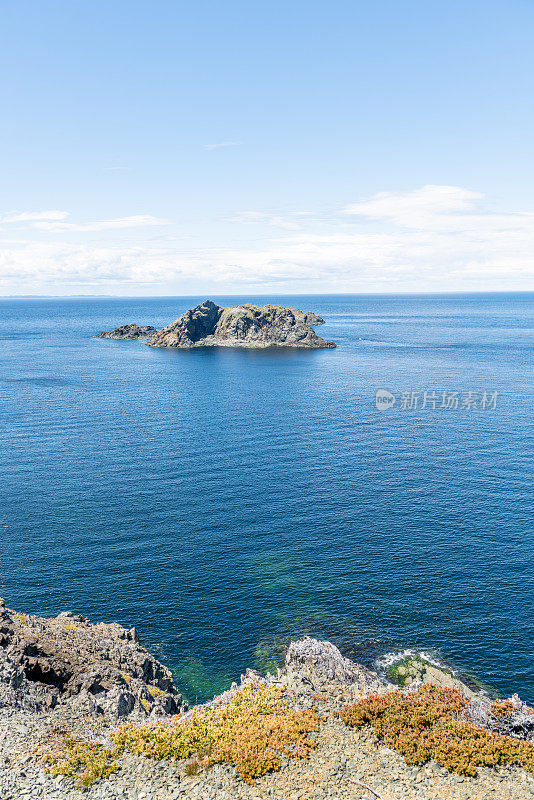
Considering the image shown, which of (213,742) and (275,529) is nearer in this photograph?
(213,742)

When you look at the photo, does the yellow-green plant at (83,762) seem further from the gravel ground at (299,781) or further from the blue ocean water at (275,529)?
the blue ocean water at (275,529)

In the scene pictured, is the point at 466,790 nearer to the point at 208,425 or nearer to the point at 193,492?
the point at 193,492

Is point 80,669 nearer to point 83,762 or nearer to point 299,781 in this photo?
point 83,762

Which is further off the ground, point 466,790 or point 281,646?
point 466,790

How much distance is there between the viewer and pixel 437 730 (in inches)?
1224

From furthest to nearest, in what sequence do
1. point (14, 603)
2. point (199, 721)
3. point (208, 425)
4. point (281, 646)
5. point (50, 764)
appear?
1. point (208, 425)
2. point (14, 603)
3. point (281, 646)
4. point (199, 721)
5. point (50, 764)

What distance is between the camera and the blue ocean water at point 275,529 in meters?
52.1

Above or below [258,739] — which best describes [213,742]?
below

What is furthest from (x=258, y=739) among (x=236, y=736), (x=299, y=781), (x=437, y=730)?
(x=437, y=730)

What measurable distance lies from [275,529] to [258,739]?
40.2 metres

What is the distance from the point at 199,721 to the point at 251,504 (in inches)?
1752

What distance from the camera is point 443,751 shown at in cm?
2947

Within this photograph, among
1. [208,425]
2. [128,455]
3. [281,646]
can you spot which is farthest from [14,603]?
[208,425]

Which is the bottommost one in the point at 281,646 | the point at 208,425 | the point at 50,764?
the point at 281,646
